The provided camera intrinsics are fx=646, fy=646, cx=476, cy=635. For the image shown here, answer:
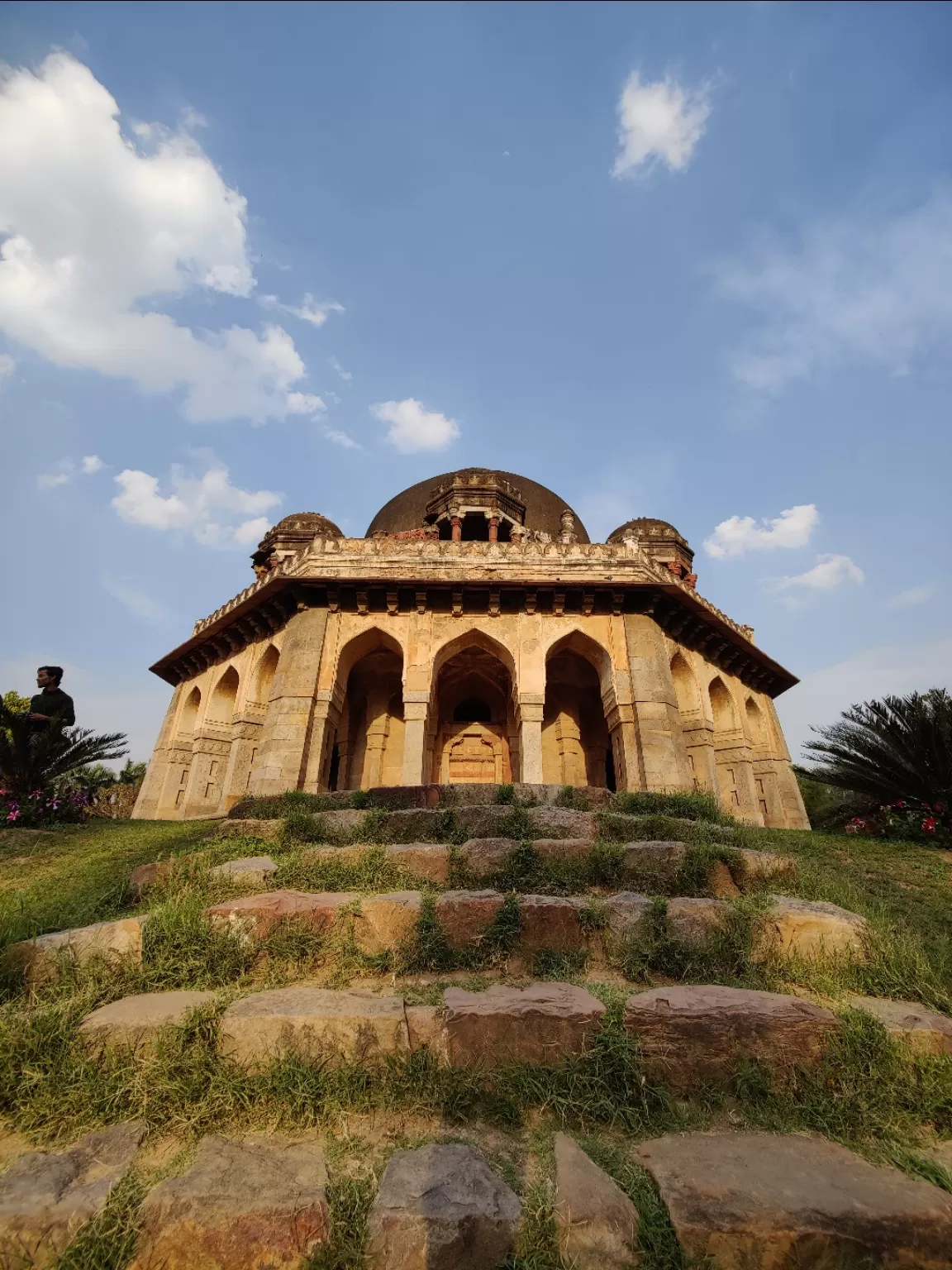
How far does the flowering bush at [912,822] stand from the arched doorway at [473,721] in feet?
26.3

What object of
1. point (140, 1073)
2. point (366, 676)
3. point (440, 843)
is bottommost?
point (140, 1073)

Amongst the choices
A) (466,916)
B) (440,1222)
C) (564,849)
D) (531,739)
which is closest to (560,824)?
(564,849)

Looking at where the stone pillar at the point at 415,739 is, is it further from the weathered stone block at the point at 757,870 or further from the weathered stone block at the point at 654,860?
the weathered stone block at the point at 757,870

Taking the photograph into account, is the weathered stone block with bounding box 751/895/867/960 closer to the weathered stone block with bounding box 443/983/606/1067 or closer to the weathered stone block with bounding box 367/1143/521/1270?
the weathered stone block with bounding box 443/983/606/1067

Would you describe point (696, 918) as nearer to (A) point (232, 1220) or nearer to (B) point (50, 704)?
(A) point (232, 1220)

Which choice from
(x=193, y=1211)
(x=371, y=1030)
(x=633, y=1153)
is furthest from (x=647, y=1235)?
(x=193, y=1211)

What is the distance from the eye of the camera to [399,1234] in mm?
2236

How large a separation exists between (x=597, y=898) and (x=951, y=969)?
7.31 ft

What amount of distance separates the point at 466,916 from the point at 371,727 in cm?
1288

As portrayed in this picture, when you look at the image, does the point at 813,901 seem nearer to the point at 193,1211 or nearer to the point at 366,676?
the point at 193,1211

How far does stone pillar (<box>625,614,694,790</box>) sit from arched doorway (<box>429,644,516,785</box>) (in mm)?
3665

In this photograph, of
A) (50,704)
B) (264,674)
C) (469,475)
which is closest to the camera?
(50,704)

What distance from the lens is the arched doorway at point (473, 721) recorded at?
16625 millimetres

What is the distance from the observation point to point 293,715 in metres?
12.9
